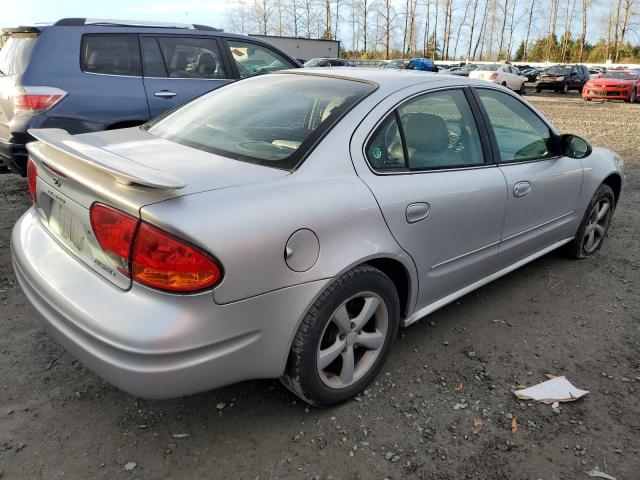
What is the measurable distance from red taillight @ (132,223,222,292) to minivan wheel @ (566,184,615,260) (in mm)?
3434

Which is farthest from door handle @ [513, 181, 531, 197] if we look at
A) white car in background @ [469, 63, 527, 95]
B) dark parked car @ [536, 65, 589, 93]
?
dark parked car @ [536, 65, 589, 93]

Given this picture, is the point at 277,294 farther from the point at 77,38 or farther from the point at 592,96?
the point at 592,96

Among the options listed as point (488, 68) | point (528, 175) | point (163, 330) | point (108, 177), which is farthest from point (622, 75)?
point (163, 330)

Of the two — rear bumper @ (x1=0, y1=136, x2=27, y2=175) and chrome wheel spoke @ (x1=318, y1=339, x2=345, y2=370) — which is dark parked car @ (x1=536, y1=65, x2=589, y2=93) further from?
chrome wheel spoke @ (x1=318, y1=339, x2=345, y2=370)

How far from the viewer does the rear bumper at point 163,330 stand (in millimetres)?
1801

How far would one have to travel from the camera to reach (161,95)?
5.22 meters

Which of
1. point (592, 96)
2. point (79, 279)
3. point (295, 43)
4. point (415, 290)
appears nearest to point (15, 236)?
point (79, 279)

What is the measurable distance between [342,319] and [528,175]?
175 cm

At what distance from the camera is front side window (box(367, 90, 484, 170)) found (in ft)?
8.32

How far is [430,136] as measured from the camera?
9.25ft

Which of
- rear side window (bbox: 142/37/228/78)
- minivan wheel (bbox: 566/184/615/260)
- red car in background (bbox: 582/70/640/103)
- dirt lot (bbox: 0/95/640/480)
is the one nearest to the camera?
dirt lot (bbox: 0/95/640/480)

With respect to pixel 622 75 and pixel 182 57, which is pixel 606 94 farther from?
pixel 182 57

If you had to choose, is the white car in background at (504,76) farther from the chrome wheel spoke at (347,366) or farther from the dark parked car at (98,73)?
the chrome wheel spoke at (347,366)

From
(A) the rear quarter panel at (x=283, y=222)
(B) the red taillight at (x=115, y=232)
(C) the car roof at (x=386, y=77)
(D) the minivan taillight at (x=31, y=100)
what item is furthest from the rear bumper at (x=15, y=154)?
(A) the rear quarter panel at (x=283, y=222)
